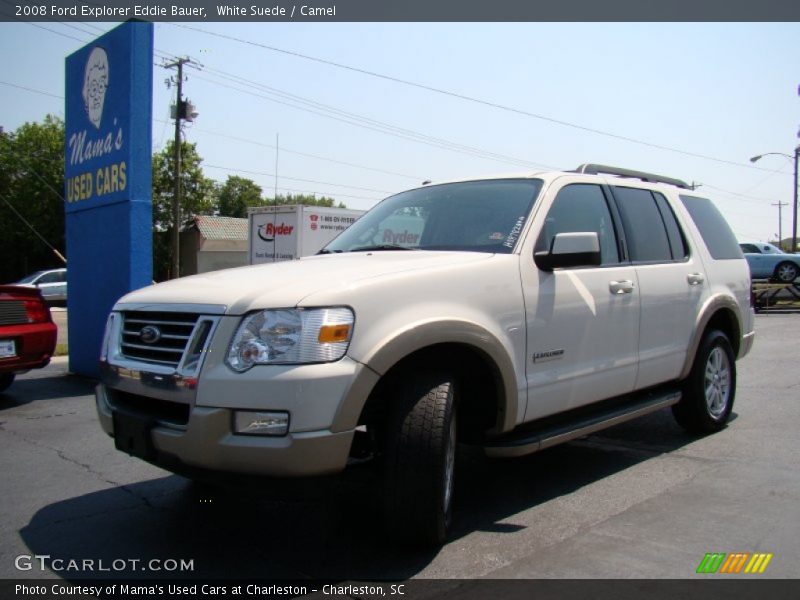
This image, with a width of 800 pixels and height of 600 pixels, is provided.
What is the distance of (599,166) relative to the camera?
5035 mm

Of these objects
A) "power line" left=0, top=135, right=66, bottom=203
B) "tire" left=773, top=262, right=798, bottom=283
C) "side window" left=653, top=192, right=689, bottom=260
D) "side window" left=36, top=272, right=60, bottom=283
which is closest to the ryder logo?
"side window" left=36, top=272, right=60, bottom=283

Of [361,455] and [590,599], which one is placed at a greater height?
[361,455]

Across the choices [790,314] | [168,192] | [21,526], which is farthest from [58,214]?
[21,526]

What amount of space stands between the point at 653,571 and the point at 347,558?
141cm

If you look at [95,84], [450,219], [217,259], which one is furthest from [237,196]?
[450,219]

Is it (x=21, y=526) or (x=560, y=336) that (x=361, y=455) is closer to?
(x=560, y=336)

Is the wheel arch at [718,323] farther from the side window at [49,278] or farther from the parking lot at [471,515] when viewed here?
the side window at [49,278]

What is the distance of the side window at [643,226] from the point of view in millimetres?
4914

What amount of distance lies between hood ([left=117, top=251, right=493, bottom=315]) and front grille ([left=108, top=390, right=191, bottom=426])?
474 millimetres

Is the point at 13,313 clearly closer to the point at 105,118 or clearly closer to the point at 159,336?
the point at 105,118

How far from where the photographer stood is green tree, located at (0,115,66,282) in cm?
4038

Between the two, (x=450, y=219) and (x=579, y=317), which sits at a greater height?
(x=450, y=219)

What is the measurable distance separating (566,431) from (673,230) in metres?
2.25

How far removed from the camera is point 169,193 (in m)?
44.7
